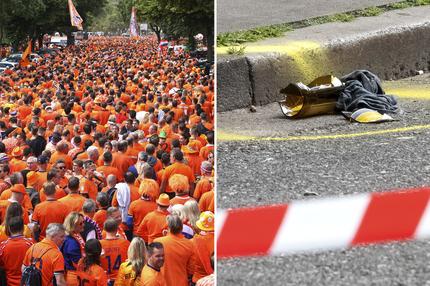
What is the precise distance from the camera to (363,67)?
5.48 meters

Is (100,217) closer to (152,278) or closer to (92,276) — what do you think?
(92,276)

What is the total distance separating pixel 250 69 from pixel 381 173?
5.88ft

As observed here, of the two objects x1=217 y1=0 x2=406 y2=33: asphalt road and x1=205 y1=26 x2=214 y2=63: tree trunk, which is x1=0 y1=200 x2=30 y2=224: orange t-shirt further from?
x1=217 y1=0 x2=406 y2=33: asphalt road

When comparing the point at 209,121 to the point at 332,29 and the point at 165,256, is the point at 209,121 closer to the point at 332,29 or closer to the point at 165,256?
the point at 165,256

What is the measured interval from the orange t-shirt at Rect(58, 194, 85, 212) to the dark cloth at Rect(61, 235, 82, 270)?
2.26 feet

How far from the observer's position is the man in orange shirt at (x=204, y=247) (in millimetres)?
2590

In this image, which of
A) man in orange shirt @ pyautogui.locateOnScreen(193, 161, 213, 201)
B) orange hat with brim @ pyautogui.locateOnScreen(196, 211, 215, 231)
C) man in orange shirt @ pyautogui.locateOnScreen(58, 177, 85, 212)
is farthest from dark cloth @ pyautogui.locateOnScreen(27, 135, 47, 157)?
orange hat with brim @ pyautogui.locateOnScreen(196, 211, 215, 231)

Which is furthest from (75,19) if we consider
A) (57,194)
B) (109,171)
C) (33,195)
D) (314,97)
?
(109,171)

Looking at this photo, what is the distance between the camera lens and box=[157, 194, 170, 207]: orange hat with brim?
4300 mm

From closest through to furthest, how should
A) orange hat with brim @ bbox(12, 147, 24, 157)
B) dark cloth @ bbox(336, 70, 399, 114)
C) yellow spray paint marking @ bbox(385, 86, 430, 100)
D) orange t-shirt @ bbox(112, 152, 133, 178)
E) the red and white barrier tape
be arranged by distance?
the red and white barrier tape < dark cloth @ bbox(336, 70, 399, 114) < yellow spray paint marking @ bbox(385, 86, 430, 100) < orange hat with brim @ bbox(12, 147, 24, 157) < orange t-shirt @ bbox(112, 152, 133, 178)

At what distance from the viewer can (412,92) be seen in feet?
17.2

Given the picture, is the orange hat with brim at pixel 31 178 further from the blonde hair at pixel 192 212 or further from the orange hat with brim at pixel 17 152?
the blonde hair at pixel 192 212

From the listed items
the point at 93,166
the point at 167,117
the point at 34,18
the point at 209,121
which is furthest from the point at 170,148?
the point at 209,121

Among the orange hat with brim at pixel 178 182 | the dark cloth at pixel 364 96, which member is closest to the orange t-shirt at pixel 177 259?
the orange hat with brim at pixel 178 182
